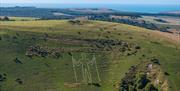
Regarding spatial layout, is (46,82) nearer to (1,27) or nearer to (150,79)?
(150,79)

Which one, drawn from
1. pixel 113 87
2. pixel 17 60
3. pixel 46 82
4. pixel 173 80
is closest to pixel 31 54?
pixel 17 60

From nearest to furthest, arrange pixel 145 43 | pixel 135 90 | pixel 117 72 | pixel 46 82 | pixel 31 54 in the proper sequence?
pixel 135 90 < pixel 46 82 < pixel 117 72 < pixel 31 54 < pixel 145 43

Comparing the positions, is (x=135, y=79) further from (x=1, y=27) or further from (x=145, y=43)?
(x=1, y=27)

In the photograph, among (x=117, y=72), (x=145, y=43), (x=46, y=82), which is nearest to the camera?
(x=46, y=82)

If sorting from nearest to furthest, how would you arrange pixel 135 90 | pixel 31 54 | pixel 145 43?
pixel 135 90 → pixel 31 54 → pixel 145 43

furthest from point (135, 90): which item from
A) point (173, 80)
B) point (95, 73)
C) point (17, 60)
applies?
point (17, 60)

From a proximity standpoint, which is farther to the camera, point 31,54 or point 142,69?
point 31,54
